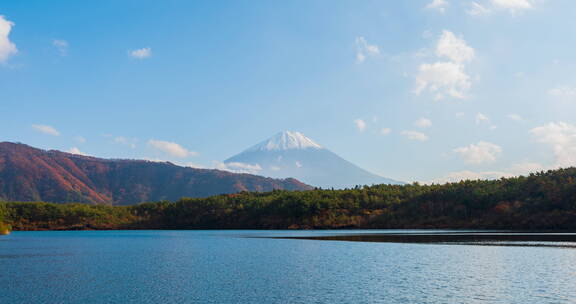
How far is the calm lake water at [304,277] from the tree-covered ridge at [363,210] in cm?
5624

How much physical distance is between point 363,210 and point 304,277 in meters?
93.9

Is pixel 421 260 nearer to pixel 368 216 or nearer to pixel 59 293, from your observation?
pixel 59 293

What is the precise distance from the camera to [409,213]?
4673 inches

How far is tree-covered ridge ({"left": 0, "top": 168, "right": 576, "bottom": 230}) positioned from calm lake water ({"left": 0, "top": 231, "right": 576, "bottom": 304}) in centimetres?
5624

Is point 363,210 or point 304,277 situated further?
point 363,210

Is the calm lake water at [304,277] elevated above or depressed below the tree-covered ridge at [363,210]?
below

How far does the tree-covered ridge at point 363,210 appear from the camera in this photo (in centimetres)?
9906

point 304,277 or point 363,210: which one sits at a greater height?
point 363,210

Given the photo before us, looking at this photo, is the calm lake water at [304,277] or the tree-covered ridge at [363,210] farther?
the tree-covered ridge at [363,210]

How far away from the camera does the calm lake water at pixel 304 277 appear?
25.1 meters

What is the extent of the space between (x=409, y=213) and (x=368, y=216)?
924cm

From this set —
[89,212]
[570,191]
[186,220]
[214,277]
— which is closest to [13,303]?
[214,277]

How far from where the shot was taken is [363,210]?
409 feet

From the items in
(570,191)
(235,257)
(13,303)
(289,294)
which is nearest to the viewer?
(13,303)
